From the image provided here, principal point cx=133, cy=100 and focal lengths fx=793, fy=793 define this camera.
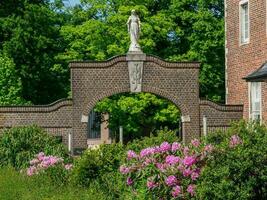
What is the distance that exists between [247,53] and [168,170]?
17.4 metres

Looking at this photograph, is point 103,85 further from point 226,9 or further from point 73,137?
point 226,9

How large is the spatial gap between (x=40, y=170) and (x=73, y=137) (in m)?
13.9

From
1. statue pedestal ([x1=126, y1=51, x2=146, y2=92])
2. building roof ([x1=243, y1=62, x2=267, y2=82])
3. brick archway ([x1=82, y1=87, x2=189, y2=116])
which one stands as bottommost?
brick archway ([x1=82, y1=87, x2=189, y2=116])

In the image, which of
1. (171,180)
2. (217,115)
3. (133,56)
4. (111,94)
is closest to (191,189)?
(171,180)

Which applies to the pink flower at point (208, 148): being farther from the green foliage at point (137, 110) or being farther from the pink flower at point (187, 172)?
the green foliage at point (137, 110)

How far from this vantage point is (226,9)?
32.1 m

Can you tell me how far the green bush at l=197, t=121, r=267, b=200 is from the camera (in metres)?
12.5

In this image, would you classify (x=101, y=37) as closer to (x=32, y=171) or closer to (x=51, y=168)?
(x=32, y=171)

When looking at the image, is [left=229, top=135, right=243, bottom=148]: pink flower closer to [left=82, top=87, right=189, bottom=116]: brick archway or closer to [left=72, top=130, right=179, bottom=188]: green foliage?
[left=72, top=130, right=179, bottom=188]: green foliage

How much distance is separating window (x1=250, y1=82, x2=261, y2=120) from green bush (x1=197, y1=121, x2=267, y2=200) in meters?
16.4

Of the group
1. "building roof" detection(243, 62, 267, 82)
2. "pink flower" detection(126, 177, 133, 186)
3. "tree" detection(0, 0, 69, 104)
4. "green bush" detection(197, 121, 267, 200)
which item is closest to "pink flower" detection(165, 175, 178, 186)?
"green bush" detection(197, 121, 267, 200)

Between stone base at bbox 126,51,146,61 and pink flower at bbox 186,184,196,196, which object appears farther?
stone base at bbox 126,51,146,61

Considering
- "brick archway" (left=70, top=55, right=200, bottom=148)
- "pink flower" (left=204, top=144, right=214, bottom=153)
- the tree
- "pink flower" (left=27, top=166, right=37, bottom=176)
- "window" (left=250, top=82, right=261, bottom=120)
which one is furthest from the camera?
the tree

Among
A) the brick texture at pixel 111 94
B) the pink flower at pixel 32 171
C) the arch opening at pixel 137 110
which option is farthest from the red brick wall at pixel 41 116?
the pink flower at pixel 32 171
